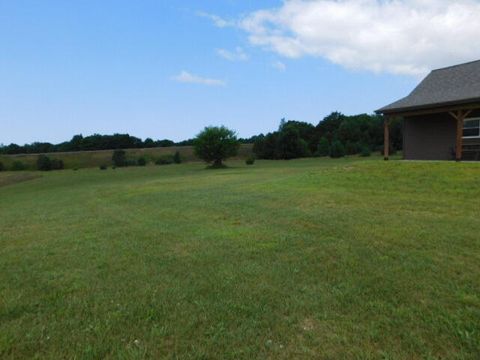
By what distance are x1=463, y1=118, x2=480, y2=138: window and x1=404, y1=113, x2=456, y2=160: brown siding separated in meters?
0.53

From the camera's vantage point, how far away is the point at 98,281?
4.53 metres

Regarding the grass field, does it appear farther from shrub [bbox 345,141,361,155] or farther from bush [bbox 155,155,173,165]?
shrub [bbox 345,141,361,155]

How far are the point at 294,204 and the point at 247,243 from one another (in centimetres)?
396

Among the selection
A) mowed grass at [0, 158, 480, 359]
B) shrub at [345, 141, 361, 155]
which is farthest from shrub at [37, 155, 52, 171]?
mowed grass at [0, 158, 480, 359]

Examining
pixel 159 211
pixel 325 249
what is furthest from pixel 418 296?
pixel 159 211

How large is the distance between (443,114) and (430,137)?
1.19 meters

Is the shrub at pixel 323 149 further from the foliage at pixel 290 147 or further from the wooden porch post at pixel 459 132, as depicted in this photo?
the wooden porch post at pixel 459 132

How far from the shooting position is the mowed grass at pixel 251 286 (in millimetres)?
3006

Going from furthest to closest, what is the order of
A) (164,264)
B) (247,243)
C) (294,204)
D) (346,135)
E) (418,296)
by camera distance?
(346,135) < (294,204) < (247,243) < (164,264) < (418,296)

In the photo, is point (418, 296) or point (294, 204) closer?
point (418, 296)

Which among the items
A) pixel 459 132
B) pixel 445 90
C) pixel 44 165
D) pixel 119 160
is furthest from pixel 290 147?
pixel 459 132

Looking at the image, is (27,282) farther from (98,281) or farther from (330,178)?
(330,178)

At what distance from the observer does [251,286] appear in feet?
13.8

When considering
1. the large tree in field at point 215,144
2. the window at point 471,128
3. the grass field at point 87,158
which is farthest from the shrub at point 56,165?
the window at point 471,128
